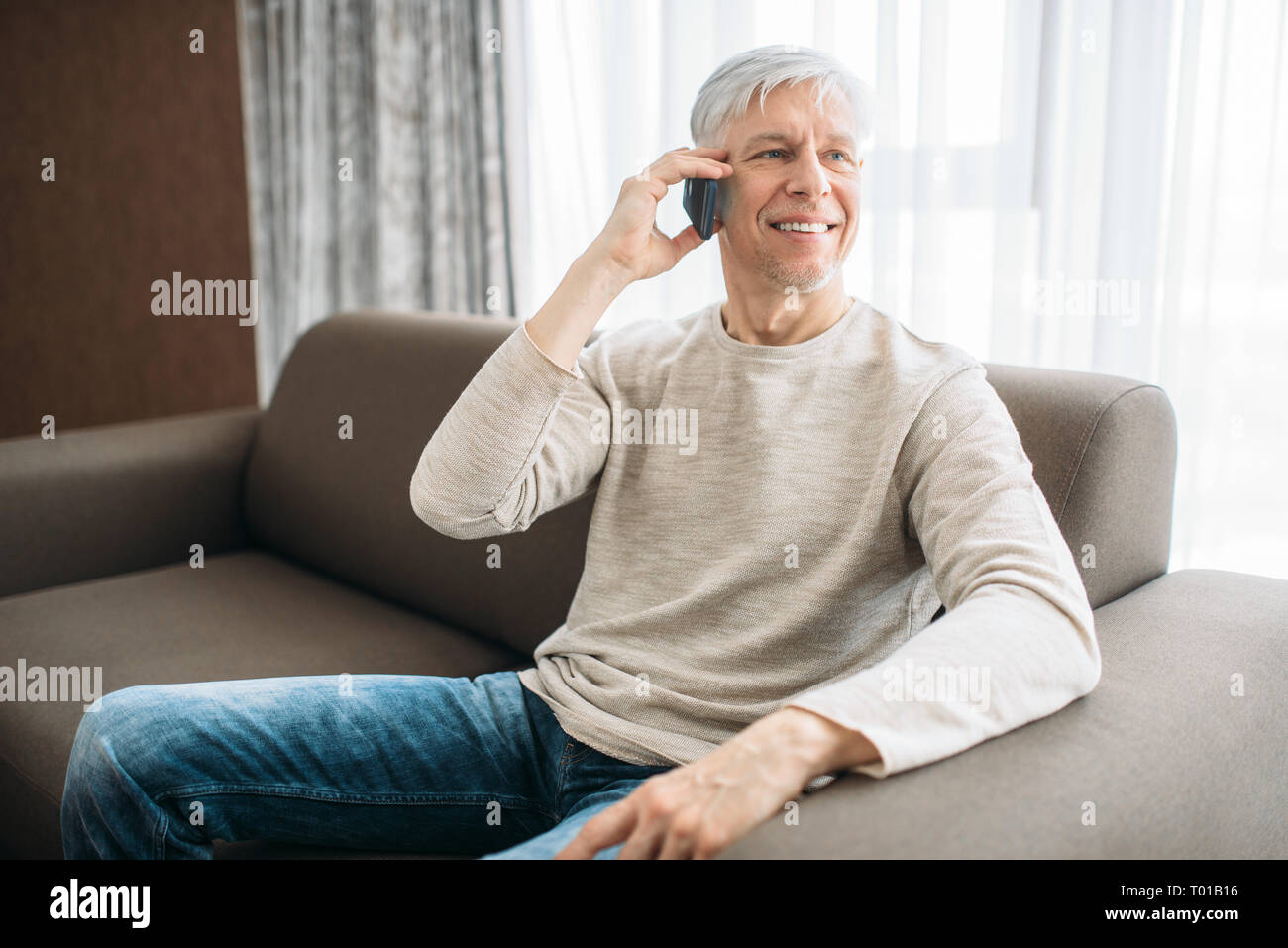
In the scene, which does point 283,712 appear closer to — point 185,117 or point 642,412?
point 642,412

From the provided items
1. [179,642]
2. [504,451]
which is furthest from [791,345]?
[179,642]

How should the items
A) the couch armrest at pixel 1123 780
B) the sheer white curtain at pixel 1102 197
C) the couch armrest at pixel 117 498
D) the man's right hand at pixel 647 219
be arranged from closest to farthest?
the couch armrest at pixel 1123 780 → the man's right hand at pixel 647 219 → the sheer white curtain at pixel 1102 197 → the couch armrest at pixel 117 498

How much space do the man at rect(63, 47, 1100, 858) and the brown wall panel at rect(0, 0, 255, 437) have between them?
2.19 metres

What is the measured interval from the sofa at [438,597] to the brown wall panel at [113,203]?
3.21 feet

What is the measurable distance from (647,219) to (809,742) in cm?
68

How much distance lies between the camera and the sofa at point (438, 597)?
2.69ft

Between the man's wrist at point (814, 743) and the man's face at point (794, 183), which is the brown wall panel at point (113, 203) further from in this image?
the man's wrist at point (814, 743)

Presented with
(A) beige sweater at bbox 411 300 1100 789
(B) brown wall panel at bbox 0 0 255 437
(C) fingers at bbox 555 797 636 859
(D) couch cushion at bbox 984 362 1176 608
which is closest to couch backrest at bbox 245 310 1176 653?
(D) couch cushion at bbox 984 362 1176 608

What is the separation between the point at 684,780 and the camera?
806 mm

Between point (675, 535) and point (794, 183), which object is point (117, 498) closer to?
point (675, 535)

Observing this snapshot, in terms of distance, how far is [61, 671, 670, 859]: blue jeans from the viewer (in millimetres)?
1129

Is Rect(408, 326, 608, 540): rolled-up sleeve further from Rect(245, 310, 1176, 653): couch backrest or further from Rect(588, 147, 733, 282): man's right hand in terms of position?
Rect(245, 310, 1176, 653): couch backrest

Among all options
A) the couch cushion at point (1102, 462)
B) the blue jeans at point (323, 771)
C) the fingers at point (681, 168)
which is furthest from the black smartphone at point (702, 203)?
the blue jeans at point (323, 771)

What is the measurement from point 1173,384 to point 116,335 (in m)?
2.77
